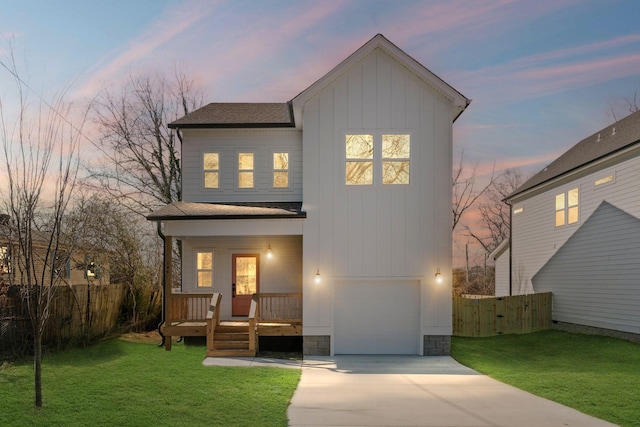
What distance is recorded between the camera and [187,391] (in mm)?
9102

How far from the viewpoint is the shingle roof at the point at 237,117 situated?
16359 mm

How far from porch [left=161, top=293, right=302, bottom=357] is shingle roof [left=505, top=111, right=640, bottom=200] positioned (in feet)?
37.5

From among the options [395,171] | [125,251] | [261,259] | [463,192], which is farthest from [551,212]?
[125,251]

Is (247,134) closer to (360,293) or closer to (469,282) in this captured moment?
(360,293)

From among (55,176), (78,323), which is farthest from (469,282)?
(55,176)

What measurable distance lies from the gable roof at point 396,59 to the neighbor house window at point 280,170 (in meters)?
2.57

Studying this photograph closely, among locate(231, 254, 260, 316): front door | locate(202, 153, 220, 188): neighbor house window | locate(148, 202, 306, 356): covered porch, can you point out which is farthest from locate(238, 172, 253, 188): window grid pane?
locate(231, 254, 260, 316): front door

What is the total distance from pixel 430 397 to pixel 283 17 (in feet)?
43.1

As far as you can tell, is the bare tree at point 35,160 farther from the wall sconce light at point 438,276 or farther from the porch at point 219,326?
the wall sconce light at point 438,276

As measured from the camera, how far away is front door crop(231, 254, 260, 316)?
16.7 meters

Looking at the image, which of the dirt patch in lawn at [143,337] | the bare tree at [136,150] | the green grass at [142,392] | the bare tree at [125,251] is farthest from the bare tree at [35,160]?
the bare tree at [136,150]

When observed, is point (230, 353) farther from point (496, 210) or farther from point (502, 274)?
point (496, 210)

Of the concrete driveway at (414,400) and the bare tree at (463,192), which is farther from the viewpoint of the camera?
the bare tree at (463,192)

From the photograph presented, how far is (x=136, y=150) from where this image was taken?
2670 centimetres
